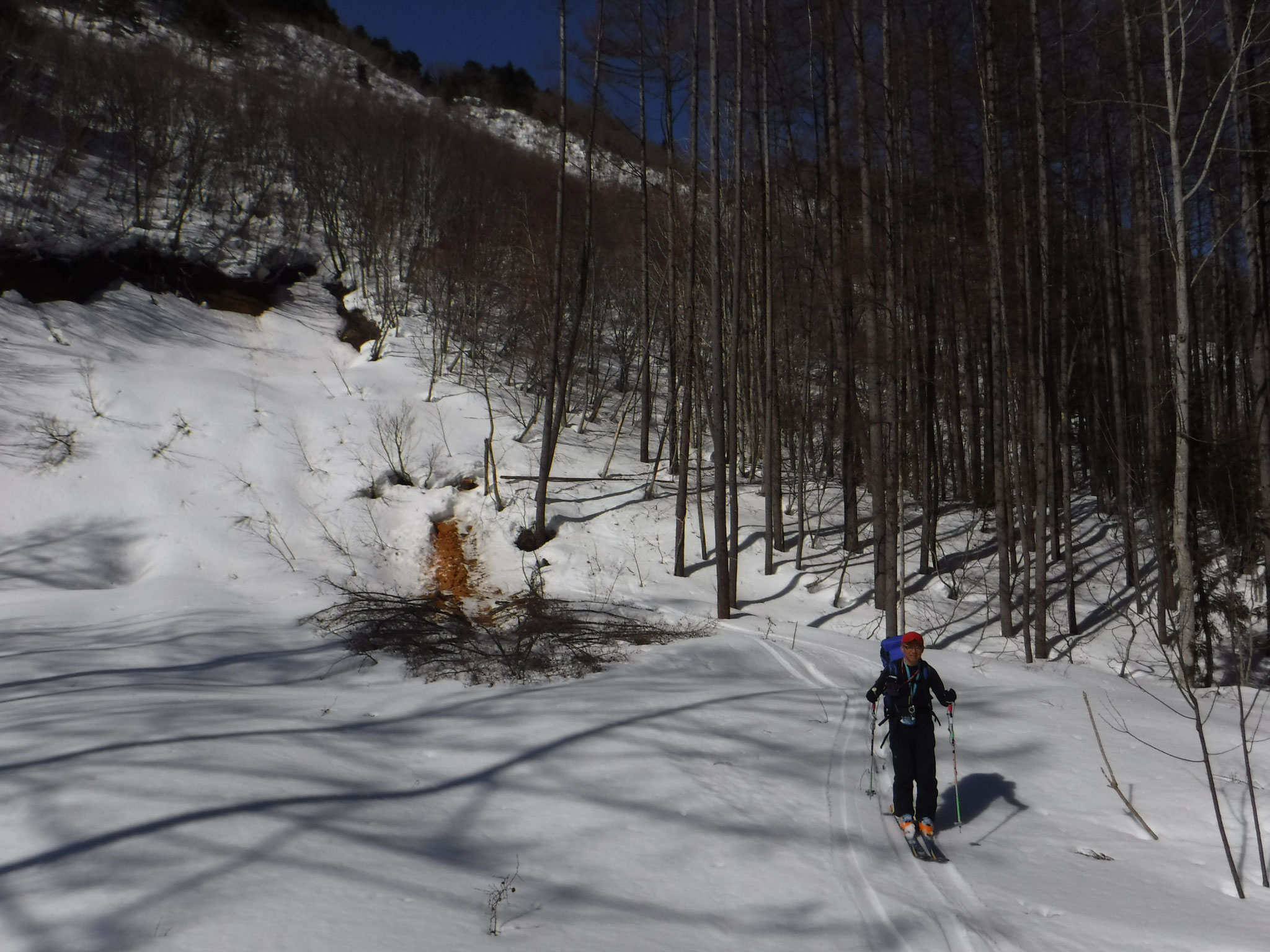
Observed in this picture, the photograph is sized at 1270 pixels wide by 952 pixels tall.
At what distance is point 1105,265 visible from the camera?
20.8 meters

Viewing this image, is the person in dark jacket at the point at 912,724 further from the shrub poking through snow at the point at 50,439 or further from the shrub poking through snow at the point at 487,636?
the shrub poking through snow at the point at 50,439

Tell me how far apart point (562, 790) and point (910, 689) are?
2891 mm

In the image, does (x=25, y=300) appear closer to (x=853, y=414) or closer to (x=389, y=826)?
(x=853, y=414)

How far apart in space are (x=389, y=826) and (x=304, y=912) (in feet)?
4.04

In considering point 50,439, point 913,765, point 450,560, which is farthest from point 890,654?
point 50,439

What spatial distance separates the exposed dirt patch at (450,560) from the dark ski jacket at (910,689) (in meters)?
13.5

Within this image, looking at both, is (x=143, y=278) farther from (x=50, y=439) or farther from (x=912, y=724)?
(x=912, y=724)

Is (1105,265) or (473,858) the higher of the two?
(1105,265)

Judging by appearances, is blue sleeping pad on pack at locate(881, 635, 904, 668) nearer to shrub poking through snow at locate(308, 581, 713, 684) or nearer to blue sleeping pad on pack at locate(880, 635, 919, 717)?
blue sleeping pad on pack at locate(880, 635, 919, 717)

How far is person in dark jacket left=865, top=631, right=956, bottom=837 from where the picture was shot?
610cm

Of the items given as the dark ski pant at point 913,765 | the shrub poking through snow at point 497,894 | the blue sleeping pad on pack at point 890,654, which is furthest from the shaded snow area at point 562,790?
the blue sleeping pad on pack at point 890,654

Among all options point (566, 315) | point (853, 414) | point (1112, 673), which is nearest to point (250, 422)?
point (566, 315)

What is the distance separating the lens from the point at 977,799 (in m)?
7.12

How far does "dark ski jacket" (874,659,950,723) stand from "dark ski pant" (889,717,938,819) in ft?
0.28
